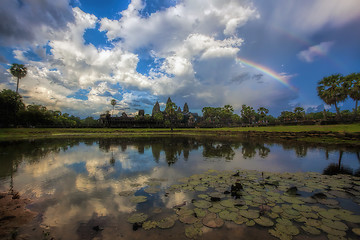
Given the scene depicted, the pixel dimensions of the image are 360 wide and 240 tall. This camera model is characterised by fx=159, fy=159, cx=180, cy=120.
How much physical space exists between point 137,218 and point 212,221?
2121 mm

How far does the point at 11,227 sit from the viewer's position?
418 cm

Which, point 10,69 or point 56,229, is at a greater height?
point 10,69

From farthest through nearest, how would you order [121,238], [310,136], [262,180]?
[310,136], [262,180], [121,238]

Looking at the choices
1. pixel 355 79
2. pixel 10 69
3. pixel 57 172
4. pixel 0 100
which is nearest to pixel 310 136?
pixel 355 79

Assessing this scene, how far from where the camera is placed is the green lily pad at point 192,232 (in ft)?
12.5

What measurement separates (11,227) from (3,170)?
8.02 meters

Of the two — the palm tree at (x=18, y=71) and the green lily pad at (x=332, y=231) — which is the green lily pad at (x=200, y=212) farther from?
the palm tree at (x=18, y=71)

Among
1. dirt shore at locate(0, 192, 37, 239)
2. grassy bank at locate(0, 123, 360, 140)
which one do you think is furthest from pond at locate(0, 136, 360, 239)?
grassy bank at locate(0, 123, 360, 140)

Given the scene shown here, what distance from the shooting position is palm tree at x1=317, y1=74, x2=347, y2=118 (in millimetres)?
40225

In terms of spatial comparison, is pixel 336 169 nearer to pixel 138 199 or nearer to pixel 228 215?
pixel 228 215

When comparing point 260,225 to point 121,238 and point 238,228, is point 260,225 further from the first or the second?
point 121,238

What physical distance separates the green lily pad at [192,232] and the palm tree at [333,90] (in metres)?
54.6

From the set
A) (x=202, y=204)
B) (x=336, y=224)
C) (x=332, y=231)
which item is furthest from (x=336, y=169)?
(x=202, y=204)

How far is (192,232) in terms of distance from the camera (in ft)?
12.9
